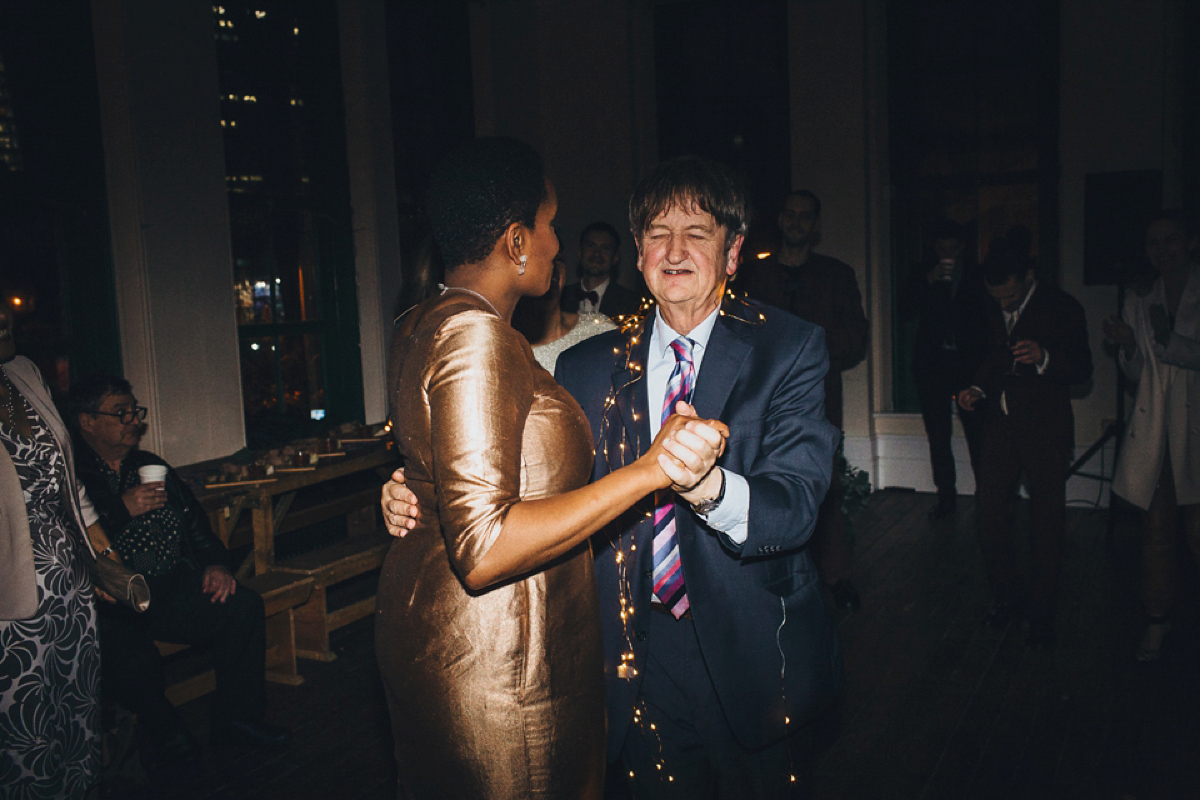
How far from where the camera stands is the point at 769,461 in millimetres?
1755

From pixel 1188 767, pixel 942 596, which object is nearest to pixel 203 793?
pixel 1188 767

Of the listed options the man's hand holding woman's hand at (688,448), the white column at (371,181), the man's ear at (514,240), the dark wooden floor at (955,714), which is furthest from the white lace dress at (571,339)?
the white column at (371,181)

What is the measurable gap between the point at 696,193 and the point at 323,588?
298 centimetres

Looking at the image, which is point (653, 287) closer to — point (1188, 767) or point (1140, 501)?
point (1188, 767)

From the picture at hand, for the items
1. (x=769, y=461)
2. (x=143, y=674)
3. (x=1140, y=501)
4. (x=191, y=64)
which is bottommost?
(x=143, y=674)

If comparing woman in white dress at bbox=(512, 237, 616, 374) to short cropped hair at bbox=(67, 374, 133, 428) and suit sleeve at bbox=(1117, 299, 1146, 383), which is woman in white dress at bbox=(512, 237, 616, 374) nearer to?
short cropped hair at bbox=(67, 374, 133, 428)

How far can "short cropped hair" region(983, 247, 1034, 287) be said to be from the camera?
163 inches

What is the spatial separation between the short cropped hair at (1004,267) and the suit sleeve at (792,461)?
2685mm

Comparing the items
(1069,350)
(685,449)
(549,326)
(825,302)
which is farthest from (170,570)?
(1069,350)

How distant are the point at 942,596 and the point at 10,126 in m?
4.92

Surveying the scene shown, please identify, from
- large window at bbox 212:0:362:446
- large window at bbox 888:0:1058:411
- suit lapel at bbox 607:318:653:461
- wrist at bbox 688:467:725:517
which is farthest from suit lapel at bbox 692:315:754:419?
large window at bbox 888:0:1058:411

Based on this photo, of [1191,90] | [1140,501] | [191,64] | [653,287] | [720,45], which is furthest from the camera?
[720,45]

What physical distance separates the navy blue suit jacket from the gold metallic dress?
1.19 ft

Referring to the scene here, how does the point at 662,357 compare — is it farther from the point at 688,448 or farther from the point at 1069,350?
the point at 1069,350
